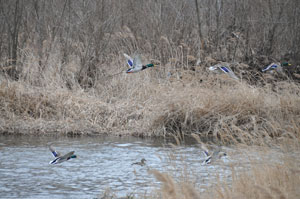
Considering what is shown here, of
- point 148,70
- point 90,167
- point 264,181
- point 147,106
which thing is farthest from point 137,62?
point 264,181

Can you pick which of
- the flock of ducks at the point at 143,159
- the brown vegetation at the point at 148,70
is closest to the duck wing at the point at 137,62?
the flock of ducks at the point at 143,159

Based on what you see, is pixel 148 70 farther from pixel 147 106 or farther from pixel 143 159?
pixel 143 159

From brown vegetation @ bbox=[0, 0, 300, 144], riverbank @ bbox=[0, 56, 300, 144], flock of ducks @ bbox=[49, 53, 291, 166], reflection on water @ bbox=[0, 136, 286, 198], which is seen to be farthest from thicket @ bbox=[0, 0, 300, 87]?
reflection on water @ bbox=[0, 136, 286, 198]

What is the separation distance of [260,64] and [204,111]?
400 centimetres

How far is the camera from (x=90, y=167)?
9031mm

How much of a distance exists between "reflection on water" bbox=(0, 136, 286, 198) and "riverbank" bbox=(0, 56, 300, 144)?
0.60m

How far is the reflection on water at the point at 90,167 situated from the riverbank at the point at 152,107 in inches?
23.7

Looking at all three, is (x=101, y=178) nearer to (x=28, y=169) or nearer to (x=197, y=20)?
(x=28, y=169)

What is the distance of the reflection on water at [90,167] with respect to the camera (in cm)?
742

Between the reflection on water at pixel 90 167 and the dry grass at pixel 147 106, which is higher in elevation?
the dry grass at pixel 147 106

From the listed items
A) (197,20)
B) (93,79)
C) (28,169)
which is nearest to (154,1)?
(197,20)

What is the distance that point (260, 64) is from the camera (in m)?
15.1

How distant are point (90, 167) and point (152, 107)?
3545 mm

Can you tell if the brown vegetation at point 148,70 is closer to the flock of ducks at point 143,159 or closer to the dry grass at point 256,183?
the flock of ducks at point 143,159
